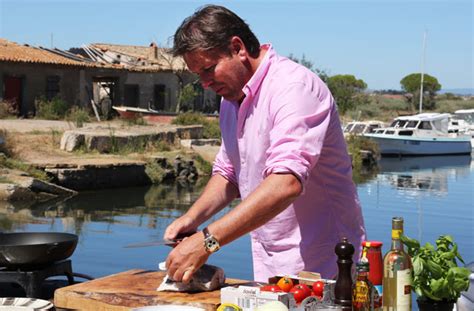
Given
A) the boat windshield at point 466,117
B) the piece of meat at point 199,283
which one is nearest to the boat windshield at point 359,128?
the boat windshield at point 466,117

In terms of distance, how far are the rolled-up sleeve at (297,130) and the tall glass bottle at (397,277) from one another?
467mm

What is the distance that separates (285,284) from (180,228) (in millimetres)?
667

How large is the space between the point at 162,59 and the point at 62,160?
74.4ft

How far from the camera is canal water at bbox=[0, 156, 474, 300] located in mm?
12117

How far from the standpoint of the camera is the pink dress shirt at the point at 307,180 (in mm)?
3121

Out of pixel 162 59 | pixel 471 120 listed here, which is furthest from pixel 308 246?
pixel 471 120

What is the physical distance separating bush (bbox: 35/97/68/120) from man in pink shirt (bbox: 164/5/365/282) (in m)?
28.4

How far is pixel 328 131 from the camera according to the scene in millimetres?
3168

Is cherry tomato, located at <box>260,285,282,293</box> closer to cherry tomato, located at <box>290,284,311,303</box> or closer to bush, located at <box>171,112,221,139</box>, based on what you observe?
cherry tomato, located at <box>290,284,311,303</box>

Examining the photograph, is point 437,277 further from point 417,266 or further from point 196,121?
point 196,121

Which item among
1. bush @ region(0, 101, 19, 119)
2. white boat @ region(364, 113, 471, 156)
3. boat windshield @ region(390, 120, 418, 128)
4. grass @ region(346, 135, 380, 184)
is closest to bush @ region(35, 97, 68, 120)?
bush @ region(0, 101, 19, 119)

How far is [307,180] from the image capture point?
3102 millimetres

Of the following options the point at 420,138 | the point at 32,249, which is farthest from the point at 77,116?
the point at 32,249

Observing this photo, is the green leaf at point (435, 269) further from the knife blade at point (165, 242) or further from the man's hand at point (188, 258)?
the knife blade at point (165, 242)
